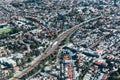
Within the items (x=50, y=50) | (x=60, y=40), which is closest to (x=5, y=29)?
(x=60, y=40)

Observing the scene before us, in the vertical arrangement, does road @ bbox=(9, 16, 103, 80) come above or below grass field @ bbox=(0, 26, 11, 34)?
below

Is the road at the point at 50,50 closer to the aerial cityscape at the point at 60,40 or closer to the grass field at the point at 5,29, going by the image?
the aerial cityscape at the point at 60,40

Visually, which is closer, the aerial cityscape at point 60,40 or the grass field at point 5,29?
the aerial cityscape at point 60,40

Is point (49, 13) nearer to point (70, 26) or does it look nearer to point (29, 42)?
point (70, 26)

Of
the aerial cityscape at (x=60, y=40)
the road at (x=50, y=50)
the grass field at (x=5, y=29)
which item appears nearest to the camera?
the aerial cityscape at (x=60, y=40)

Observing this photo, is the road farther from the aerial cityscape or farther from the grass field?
the grass field

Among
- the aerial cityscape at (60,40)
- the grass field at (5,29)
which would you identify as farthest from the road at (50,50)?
the grass field at (5,29)

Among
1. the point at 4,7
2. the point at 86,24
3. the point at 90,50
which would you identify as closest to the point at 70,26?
the point at 86,24

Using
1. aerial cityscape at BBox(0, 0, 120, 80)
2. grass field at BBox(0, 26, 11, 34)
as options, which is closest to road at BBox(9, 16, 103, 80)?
aerial cityscape at BBox(0, 0, 120, 80)
